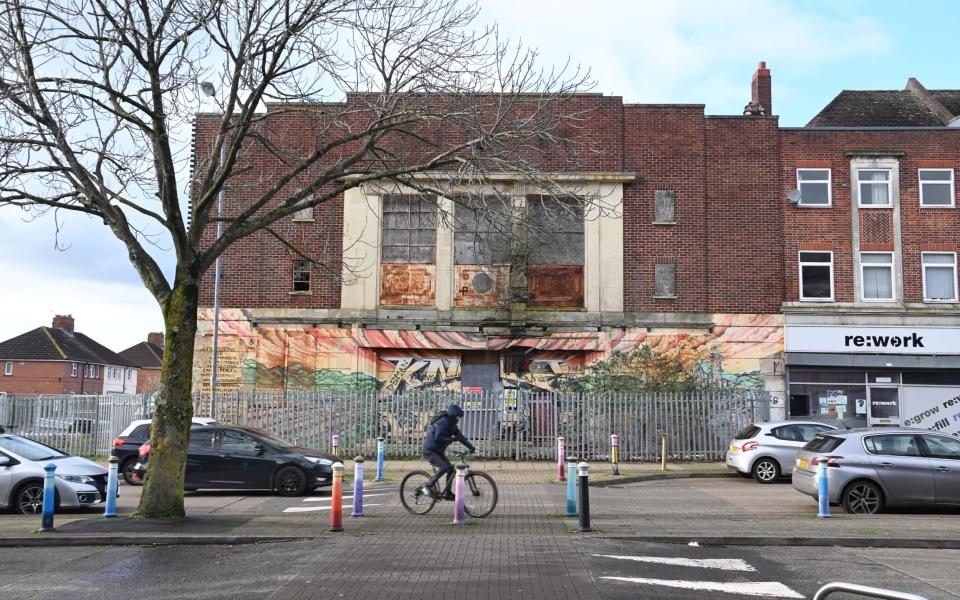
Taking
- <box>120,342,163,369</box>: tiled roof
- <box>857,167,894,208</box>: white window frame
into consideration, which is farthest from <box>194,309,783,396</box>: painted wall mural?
<box>120,342,163,369</box>: tiled roof

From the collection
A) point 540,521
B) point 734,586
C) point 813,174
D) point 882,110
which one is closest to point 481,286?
point 813,174

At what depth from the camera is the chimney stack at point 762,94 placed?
1172 inches

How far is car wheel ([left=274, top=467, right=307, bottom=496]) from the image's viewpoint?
16328 mm

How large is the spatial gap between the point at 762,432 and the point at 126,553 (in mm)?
13891

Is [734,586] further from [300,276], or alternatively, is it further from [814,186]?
[814,186]

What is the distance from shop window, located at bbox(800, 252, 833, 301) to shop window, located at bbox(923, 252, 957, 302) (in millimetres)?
2935

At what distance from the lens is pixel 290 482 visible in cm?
1636

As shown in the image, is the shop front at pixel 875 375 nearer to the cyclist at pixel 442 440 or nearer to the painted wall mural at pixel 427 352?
the painted wall mural at pixel 427 352

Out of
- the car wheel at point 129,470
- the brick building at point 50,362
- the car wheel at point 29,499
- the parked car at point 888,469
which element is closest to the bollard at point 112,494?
the car wheel at point 29,499

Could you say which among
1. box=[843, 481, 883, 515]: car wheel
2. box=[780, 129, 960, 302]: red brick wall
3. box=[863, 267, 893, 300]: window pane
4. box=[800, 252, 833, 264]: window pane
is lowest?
box=[843, 481, 883, 515]: car wheel

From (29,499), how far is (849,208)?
24.3 metres

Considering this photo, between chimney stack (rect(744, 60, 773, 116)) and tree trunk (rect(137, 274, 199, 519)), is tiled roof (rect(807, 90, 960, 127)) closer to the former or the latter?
chimney stack (rect(744, 60, 773, 116))

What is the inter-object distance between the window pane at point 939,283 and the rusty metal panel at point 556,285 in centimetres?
1089

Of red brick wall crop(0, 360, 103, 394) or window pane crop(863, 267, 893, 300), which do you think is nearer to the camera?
window pane crop(863, 267, 893, 300)
